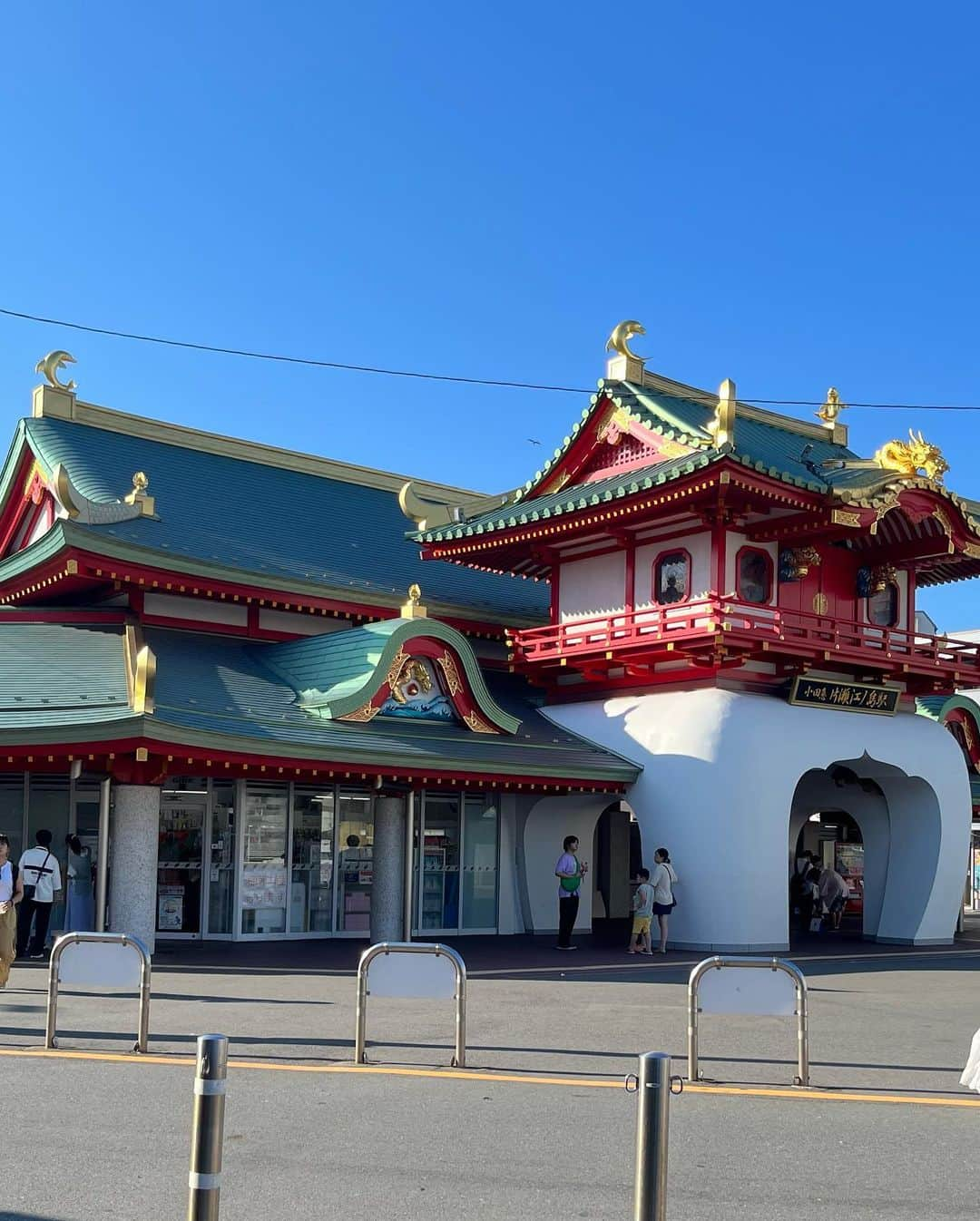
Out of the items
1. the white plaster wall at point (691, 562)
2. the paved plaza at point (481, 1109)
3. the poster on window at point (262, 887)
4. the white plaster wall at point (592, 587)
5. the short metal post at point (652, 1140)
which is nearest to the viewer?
the short metal post at point (652, 1140)

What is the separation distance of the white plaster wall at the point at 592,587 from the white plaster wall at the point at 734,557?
2.28 metres

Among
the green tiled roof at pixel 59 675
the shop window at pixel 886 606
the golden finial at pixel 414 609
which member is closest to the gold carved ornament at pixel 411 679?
the golden finial at pixel 414 609

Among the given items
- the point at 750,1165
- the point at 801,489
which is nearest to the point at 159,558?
the point at 801,489

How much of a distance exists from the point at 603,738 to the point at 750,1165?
16748 mm

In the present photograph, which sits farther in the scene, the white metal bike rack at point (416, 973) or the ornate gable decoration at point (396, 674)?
the ornate gable decoration at point (396, 674)

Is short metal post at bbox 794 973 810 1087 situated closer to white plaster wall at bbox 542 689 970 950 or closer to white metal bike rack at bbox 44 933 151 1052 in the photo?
white metal bike rack at bbox 44 933 151 1052

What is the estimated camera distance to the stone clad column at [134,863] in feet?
59.0

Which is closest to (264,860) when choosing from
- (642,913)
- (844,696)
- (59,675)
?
(59,675)

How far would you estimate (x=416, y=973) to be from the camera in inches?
419

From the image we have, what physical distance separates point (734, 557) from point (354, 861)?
26.4 ft

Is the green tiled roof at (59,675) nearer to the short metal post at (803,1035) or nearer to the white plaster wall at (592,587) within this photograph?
the white plaster wall at (592,587)

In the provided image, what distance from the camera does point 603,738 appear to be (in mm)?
24516

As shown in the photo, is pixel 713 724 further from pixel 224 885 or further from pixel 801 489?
pixel 224 885

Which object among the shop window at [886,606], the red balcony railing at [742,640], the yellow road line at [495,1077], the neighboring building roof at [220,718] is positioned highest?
the shop window at [886,606]
